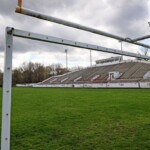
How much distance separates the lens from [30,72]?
251 feet

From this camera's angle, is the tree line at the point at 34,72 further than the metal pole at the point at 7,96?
Yes

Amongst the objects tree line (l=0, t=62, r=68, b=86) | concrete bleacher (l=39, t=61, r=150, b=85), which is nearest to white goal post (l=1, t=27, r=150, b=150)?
concrete bleacher (l=39, t=61, r=150, b=85)

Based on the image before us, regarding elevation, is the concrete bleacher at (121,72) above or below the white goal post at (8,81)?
above

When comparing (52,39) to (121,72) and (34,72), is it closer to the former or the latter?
(121,72)

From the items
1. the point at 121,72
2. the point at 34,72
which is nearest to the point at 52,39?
the point at 121,72

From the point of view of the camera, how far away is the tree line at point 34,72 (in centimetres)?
7410

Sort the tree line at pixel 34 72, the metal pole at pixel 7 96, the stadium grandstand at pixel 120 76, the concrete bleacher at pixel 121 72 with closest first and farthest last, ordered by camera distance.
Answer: the metal pole at pixel 7 96
the stadium grandstand at pixel 120 76
the concrete bleacher at pixel 121 72
the tree line at pixel 34 72

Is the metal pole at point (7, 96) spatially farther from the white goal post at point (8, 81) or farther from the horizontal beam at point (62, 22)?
the horizontal beam at point (62, 22)

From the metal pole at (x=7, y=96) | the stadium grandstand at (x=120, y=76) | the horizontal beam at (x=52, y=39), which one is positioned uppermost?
the stadium grandstand at (x=120, y=76)

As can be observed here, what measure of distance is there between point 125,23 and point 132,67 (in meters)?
39.1

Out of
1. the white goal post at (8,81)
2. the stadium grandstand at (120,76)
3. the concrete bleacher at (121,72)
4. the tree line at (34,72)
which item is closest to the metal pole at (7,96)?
the white goal post at (8,81)

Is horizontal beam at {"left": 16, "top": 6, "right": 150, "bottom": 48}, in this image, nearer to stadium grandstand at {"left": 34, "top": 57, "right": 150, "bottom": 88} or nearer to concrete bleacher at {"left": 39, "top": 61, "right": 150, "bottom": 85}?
stadium grandstand at {"left": 34, "top": 57, "right": 150, "bottom": 88}

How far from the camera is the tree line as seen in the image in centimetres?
7410

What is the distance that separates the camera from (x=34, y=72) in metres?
76.9
